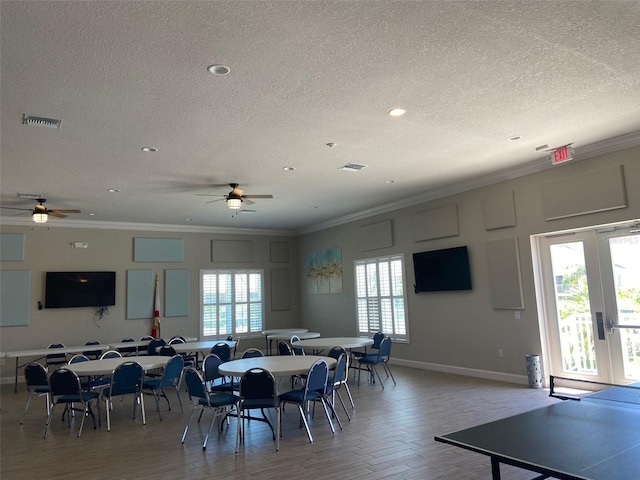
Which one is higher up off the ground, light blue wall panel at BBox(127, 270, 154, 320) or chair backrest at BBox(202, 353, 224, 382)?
light blue wall panel at BBox(127, 270, 154, 320)

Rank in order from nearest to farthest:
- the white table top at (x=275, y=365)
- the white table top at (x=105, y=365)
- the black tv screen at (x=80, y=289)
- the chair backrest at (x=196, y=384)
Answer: the chair backrest at (x=196, y=384), the white table top at (x=275, y=365), the white table top at (x=105, y=365), the black tv screen at (x=80, y=289)

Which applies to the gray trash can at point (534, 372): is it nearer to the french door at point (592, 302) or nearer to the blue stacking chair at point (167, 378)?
the french door at point (592, 302)

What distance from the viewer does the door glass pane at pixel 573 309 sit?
6.49m

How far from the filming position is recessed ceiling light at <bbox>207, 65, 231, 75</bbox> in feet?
12.0

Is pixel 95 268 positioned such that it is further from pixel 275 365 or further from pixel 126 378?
pixel 275 365

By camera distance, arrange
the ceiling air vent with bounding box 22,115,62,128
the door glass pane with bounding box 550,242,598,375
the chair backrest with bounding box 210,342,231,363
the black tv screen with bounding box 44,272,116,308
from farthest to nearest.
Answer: the black tv screen with bounding box 44,272,116,308 → the chair backrest with bounding box 210,342,231,363 → the door glass pane with bounding box 550,242,598,375 → the ceiling air vent with bounding box 22,115,62,128

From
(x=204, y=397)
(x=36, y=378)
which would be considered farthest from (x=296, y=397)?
(x=36, y=378)

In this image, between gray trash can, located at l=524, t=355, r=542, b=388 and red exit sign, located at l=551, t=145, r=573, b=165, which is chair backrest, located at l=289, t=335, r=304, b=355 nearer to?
gray trash can, located at l=524, t=355, r=542, b=388

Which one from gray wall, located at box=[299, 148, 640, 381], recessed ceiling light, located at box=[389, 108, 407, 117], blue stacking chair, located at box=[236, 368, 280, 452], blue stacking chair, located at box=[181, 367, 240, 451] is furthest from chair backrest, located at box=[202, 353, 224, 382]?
gray wall, located at box=[299, 148, 640, 381]

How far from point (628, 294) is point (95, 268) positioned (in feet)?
34.0

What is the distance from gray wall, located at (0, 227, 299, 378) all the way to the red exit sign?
26.8ft

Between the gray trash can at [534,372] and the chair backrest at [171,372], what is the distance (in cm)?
516

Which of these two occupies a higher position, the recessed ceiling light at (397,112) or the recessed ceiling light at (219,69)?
the recessed ceiling light at (397,112)

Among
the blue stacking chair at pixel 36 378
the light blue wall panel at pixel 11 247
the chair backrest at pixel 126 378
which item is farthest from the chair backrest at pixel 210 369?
the light blue wall panel at pixel 11 247
